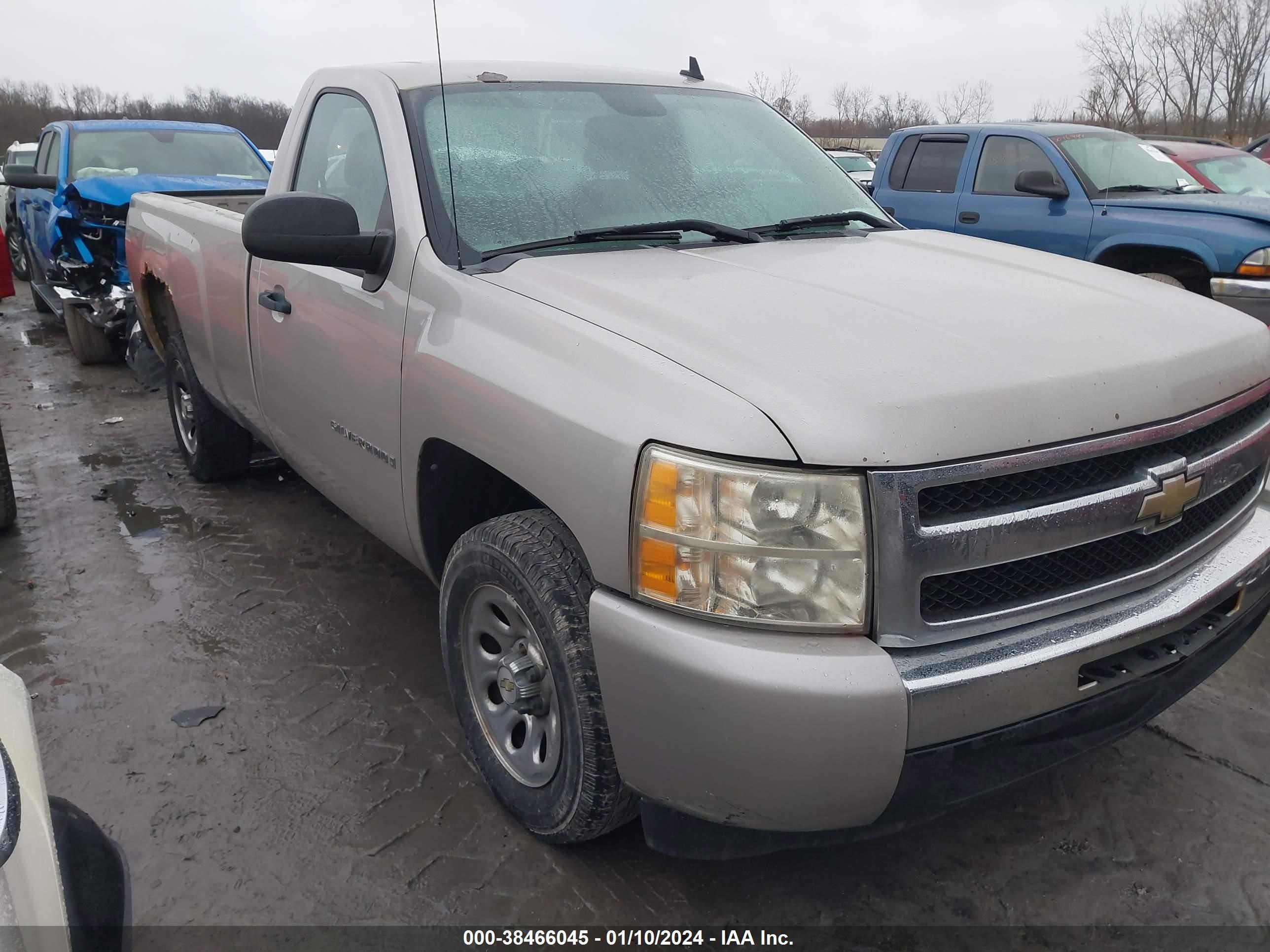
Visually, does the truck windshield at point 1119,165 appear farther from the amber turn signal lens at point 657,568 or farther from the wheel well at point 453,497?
the amber turn signal lens at point 657,568

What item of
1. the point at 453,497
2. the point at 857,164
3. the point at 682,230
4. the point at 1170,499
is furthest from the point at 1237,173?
the point at 857,164

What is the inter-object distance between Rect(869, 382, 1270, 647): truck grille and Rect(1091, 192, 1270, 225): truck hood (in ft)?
17.1

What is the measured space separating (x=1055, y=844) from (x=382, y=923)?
1695 mm

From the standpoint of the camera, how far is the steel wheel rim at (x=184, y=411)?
16.6ft

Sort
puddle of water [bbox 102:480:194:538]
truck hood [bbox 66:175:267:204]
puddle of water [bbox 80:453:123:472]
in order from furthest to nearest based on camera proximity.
→ 1. truck hood [bbox 66:175:267:204]
2. puddle of water [bbox 80:453:123:472]
3. puddle of water [bbox 102:480:194:538]

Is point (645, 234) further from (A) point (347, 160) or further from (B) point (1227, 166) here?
(B) point (1227, 166)

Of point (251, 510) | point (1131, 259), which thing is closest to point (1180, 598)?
point (251, 510)

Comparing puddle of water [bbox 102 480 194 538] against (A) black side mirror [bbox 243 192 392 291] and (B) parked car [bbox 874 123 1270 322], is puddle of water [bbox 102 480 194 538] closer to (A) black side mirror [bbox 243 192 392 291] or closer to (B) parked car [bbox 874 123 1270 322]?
(A) black side mirror [bbox 243 192 392 291]

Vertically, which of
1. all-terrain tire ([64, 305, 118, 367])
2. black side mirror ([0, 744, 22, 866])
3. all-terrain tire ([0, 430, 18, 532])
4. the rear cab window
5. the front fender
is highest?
the rear cab window

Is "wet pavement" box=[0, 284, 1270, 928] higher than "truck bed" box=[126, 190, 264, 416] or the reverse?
the reverse

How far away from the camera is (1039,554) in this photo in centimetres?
194

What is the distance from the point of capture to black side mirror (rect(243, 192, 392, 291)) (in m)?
2.59

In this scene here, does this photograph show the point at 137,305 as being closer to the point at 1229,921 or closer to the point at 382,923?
the point at 382,923

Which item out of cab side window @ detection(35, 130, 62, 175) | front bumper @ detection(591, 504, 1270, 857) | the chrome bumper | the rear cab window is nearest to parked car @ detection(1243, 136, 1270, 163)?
the rear cab window
